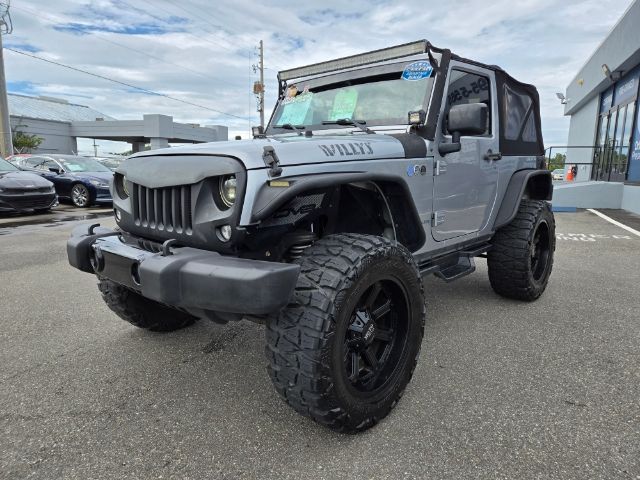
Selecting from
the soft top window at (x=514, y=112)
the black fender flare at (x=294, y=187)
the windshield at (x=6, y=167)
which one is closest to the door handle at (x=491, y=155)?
the soft top window at (x=514, y=112)

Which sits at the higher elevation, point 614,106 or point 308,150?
point 614,106

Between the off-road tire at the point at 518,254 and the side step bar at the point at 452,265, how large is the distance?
28cm

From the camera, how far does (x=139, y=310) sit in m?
3.09

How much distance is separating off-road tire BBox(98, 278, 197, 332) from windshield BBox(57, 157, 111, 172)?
11280 mm

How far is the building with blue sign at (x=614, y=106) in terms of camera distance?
1358 centimetres

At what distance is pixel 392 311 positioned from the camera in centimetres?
251

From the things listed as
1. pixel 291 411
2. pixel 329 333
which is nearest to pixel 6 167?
pixel 291 411

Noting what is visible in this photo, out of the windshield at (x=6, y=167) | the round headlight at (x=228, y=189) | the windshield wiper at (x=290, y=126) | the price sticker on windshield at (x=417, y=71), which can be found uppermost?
the price sticker on windshield at (x=417, y=71)

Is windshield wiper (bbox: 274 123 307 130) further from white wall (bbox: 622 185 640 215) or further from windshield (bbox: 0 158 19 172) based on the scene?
white wall (bbox: 622 185 640 215)

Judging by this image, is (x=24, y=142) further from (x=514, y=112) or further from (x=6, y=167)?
(x=514, y=112)

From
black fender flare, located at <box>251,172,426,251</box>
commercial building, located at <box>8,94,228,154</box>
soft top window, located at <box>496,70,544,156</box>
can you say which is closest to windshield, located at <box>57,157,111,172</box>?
soft top window, located at <box>496,70,544,156</box>

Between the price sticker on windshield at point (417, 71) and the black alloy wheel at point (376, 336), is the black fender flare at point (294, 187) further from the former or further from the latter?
the price sticker on windshield at point (417, 71)

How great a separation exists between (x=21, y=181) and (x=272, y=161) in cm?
1020

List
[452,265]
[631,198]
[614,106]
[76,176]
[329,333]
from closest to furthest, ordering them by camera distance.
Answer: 1. [329,333]
2. [452,265]
3. [76,176]
4. [631,198]
5. [614,106]
